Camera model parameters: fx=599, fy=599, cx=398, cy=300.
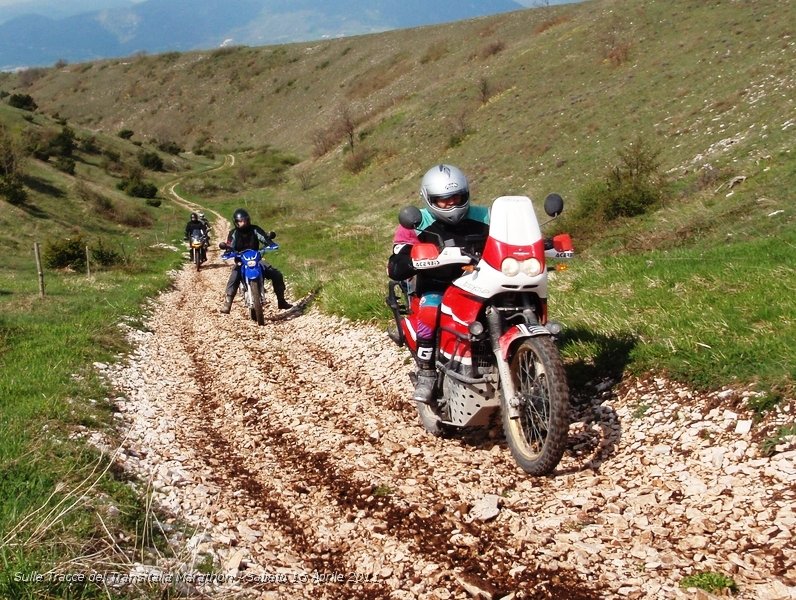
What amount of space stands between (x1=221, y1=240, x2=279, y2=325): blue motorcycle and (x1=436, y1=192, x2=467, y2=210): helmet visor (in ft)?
26.5

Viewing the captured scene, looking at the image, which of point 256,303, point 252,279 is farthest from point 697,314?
point 252,279

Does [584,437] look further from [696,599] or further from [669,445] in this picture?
[696,599]

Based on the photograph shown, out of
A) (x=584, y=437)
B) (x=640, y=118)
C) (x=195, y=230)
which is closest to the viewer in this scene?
(x=584, y=437)

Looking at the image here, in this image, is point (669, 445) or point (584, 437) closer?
point (669, 445)

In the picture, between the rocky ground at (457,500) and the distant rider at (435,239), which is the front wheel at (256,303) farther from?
the distant rider at (435,239)

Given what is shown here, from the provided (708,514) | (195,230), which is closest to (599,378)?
(708,514)

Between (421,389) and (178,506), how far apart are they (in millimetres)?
2516

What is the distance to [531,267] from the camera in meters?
4.95

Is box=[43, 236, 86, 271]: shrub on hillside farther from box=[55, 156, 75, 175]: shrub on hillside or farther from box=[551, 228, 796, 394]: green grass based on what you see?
box=[55, 156, 75, 175]: shrub on hillside

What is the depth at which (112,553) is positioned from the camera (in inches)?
159

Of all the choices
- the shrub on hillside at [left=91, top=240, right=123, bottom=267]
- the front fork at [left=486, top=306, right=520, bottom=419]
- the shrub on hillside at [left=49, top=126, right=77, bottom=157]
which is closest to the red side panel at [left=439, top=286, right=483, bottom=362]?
the front fork at [left=486, top=306, right=520, bottom=419]

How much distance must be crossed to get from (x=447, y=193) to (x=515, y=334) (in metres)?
1.78

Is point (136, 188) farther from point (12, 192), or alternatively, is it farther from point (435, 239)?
point (435, 239)

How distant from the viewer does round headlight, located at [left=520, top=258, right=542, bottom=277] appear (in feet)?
16.3
